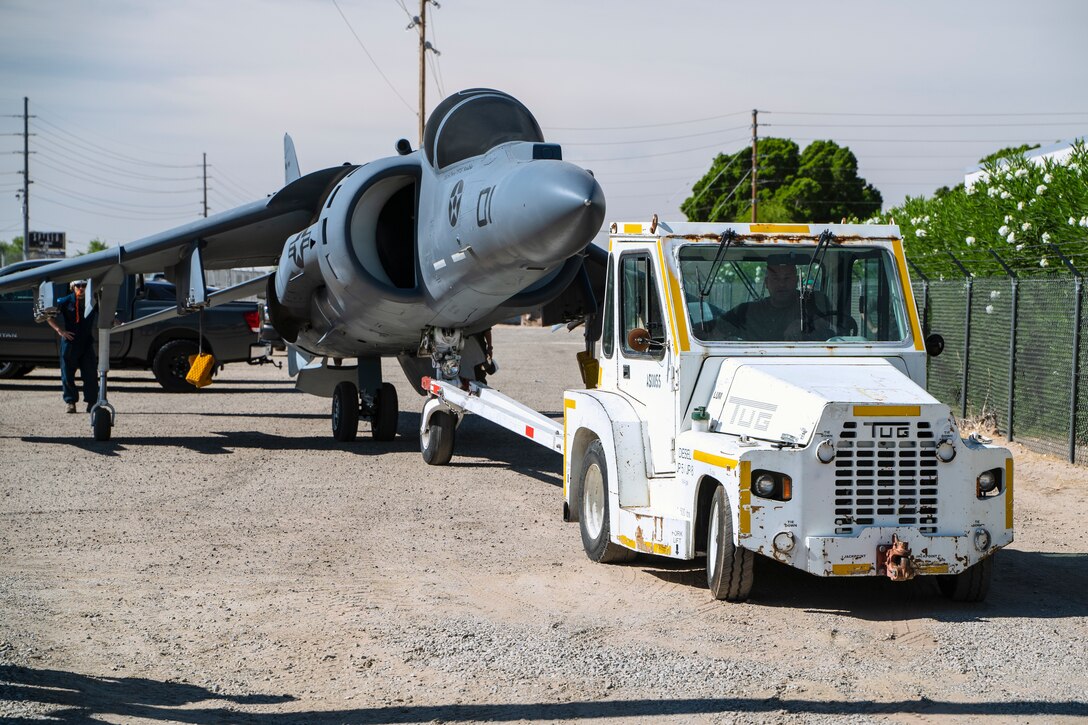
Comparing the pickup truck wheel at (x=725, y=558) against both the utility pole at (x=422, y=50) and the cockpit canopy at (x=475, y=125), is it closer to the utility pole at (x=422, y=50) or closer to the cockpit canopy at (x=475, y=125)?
the cockpit canopy at (x=475, y=125)

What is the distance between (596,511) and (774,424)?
6.64ft

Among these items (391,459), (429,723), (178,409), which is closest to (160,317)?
(178,409)

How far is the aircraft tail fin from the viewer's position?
59.2 feet

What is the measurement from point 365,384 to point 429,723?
1156 centimetres

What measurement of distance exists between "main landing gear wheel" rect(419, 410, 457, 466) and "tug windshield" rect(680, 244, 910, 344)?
632cm

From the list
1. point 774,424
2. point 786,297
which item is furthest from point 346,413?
point 774,424

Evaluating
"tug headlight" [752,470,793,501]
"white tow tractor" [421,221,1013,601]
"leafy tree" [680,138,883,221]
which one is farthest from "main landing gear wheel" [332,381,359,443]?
"leafy tree" [680,138,883,221]

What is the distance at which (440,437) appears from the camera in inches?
549

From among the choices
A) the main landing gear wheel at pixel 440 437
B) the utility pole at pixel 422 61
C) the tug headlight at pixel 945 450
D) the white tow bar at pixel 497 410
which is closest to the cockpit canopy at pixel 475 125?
the white tow bar at pixel 497 410

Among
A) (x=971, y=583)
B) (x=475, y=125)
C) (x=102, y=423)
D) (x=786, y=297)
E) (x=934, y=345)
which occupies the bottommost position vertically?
(x=971, y=583)

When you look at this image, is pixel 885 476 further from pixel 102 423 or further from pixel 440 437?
pixel 102 423

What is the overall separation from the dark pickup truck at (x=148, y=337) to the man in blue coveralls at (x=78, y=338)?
4.98 meters

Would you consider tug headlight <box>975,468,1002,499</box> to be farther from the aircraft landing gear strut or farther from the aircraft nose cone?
the aircraft landing gear strut

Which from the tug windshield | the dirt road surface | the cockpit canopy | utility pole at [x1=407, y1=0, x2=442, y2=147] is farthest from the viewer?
utility pole at [x1=407, y1=0, x2=442, y2=147]
